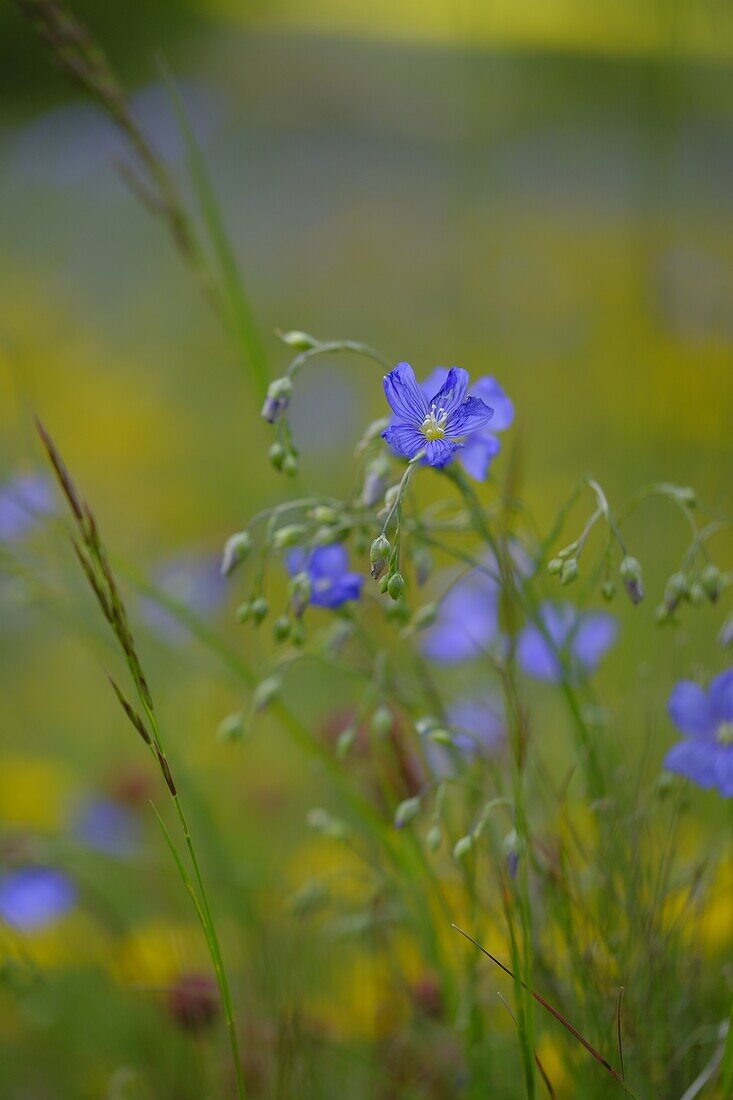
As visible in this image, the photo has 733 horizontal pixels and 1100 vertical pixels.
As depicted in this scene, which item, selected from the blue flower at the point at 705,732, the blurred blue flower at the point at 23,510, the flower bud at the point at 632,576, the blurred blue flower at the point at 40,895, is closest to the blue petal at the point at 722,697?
the blue flower at the point at 705,732

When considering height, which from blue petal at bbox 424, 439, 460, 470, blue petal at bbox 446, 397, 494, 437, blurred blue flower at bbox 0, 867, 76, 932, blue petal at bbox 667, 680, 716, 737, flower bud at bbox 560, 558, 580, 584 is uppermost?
blue petal at bbox 446, 397, 494, 437

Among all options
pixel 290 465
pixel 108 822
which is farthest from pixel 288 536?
pixel 108 822

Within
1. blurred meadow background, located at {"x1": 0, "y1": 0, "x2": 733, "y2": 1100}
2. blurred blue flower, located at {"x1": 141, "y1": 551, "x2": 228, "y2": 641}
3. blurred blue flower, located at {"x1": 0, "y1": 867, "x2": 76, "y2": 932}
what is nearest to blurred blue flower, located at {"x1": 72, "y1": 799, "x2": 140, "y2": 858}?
blurred meadow background, located at {"x1": 0, "y1": 0, "x2": 733, "y2": 1100}

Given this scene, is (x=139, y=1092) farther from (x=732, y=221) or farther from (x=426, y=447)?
(x=732, y=221)

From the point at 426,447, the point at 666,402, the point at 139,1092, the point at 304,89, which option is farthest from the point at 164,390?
the point at 426,447

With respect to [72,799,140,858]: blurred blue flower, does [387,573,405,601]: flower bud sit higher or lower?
higher

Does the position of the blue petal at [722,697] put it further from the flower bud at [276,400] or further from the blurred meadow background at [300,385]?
the flower bud at [276,400]

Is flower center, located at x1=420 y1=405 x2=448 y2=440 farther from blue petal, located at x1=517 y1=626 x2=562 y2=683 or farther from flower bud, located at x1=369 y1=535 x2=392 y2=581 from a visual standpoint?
A: blue petal, located at x1=517 y1=626 x2=562 y2=683

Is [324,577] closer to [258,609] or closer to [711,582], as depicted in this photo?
[258,609]
